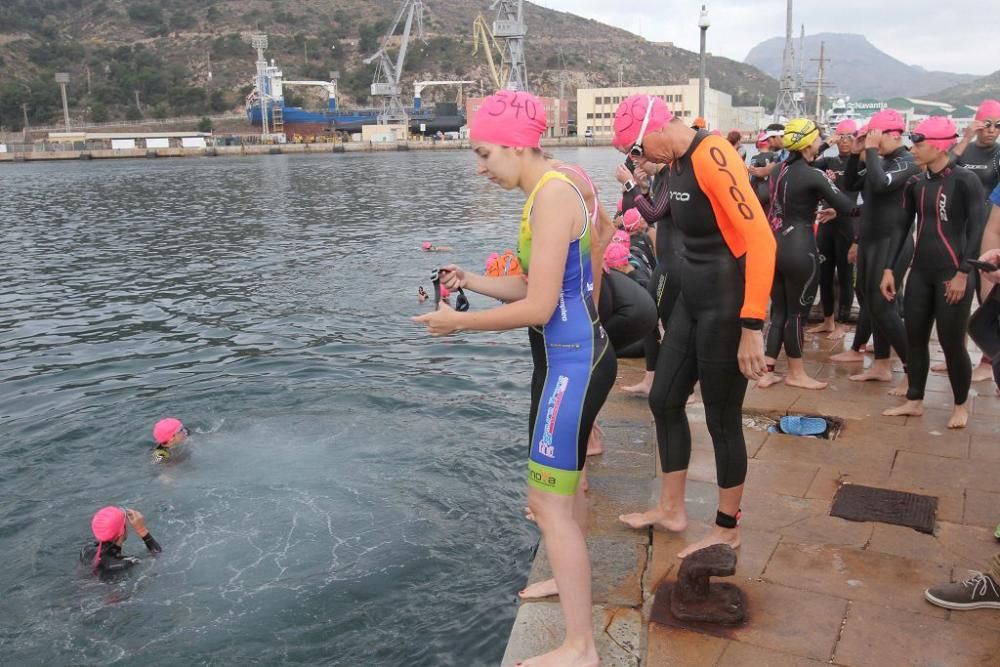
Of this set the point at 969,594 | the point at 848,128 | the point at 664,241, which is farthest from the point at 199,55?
the point at 969,594

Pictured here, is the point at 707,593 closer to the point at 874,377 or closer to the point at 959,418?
A: the point at 959,418

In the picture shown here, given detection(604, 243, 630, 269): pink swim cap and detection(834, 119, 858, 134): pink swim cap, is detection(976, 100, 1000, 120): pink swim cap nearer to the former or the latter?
detection(834, 119, 858, 134): pink swim cap

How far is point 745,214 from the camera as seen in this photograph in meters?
3.48

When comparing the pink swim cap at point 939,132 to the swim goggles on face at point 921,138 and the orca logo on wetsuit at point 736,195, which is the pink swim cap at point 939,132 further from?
the orca logo on wetsuit at point 736,195

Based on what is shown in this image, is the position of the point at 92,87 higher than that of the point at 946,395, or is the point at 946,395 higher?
the point at 92,87

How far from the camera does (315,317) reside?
13.4m

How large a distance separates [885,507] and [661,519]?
1.33 meters

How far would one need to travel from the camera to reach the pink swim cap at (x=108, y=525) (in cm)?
523

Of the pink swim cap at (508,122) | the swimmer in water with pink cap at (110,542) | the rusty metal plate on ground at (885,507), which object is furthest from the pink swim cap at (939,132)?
the swimmer in water with pink cap at (110,542)

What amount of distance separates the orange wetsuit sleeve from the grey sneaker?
1.49 meters

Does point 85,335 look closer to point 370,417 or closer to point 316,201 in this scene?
point 370,417

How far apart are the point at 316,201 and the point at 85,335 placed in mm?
23798

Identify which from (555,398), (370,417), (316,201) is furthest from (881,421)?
(316,201)

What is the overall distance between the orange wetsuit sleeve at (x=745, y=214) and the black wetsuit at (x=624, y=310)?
5.15ft
